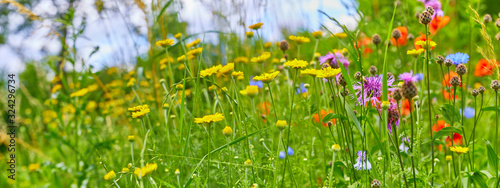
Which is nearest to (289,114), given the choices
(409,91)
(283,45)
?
(283,45)

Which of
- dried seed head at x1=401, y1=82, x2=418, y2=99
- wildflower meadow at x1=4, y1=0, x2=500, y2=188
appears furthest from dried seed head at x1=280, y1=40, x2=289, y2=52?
dried seed head at x1=401, y1=82, x2=418, y2=99

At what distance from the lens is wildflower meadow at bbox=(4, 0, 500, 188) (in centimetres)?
99

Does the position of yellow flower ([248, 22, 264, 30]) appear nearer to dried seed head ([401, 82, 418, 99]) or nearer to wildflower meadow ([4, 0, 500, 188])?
wildflower meadow ([4, 0, 500, 188])

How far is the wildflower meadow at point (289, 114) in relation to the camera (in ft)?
3.25

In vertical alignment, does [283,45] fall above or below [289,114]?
above

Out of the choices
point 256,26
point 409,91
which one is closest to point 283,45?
point 256,26

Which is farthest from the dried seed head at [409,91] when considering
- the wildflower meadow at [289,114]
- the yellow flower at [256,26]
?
the yellow flower at [256,26]

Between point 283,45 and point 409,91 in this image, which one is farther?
point 283,45

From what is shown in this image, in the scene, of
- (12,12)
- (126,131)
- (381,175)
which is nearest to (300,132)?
(381,175)

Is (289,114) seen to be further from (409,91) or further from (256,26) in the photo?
(409,91)

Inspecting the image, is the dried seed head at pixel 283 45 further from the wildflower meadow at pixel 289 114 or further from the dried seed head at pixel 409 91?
the dried seed head at pixel 409 91

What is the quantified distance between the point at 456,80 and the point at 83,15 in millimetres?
1858

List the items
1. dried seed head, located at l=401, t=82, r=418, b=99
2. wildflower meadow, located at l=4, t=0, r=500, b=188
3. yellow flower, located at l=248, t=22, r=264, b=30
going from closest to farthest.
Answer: dried seed head, located at l=401, t=82, r=418, b=99 → wildflower meadow, located at l=4, t=0, r=500, b=188 → yellow flower, located at l=248, t=22, r=264, b=30

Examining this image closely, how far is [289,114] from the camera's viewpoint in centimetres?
145
